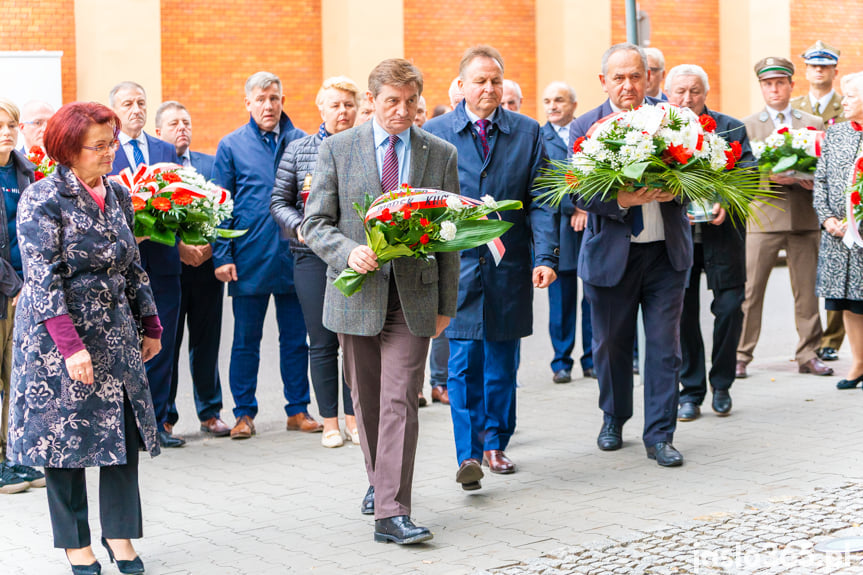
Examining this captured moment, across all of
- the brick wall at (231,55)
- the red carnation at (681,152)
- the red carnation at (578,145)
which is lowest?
the red carnation at (681,152)

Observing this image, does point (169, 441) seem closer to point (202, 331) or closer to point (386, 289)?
point (202, 331)

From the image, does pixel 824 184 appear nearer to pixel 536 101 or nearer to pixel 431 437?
pixel 431 437

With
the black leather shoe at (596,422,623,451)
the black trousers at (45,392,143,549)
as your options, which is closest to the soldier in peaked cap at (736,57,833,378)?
the black leather shoe at (596,422,623,451)

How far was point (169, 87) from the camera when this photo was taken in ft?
52.0

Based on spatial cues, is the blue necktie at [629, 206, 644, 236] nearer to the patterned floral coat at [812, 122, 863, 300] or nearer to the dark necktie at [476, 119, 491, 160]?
the dark necktie at [476, 119, 491, 160]

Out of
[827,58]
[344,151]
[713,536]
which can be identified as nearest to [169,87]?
[827,58]

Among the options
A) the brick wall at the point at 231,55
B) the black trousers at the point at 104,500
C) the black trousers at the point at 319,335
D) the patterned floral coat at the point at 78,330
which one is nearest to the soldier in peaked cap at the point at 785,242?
the black trousers at the point at 319,335

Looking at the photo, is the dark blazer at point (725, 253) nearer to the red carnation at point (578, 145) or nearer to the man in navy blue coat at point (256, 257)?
the red carnation at point (578, 145)

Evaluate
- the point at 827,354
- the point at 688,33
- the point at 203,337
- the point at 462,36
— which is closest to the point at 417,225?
the point at 203,337

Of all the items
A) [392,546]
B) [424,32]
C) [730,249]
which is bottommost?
[392,546]

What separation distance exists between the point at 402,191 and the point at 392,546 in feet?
5.58

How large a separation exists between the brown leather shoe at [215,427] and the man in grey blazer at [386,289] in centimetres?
275

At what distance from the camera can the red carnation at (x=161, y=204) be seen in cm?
700

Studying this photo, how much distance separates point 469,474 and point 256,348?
2.66 meters
